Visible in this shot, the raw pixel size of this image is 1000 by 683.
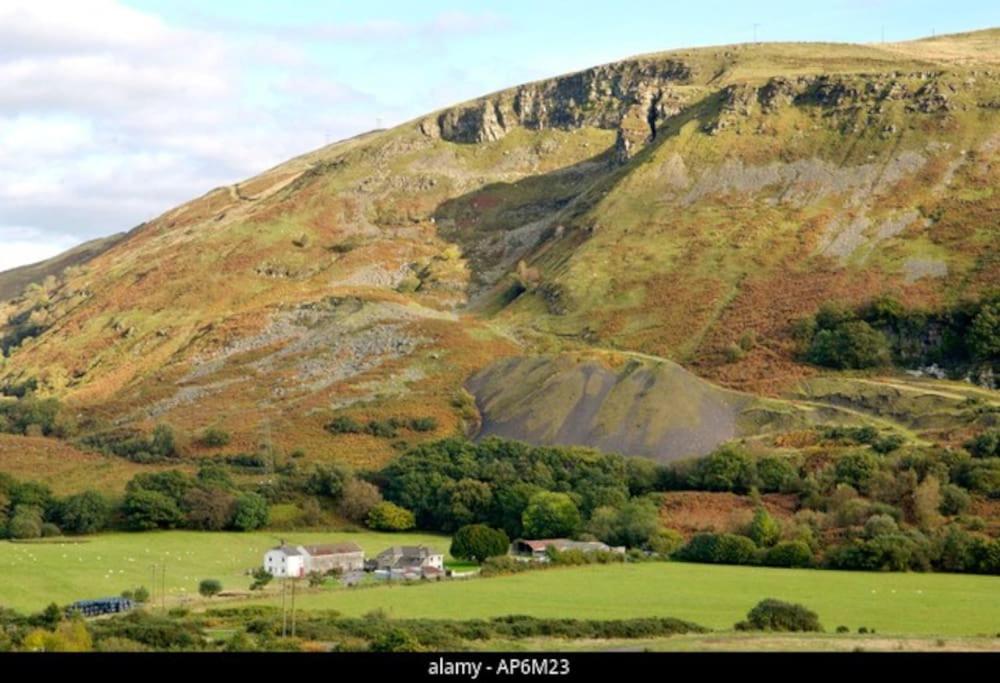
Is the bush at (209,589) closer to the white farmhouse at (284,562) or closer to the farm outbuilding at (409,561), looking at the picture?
the white farmhouse at (284,562)

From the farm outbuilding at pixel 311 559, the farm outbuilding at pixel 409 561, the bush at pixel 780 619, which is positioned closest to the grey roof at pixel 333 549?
the farm outbuilding at pixel 311 559

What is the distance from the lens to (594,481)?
10225cm

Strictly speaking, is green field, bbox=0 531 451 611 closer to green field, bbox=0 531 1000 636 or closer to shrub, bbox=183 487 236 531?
green field, bbox=0 531 1000 636

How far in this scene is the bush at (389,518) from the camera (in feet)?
328

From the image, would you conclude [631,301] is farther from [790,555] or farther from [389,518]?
[790,555]

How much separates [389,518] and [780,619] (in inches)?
1950

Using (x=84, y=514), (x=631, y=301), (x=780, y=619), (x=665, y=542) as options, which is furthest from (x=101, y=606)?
(x=631, y=301)

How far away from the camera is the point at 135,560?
8119cm

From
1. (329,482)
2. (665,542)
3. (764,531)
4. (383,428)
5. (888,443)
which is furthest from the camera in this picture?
(383,428)

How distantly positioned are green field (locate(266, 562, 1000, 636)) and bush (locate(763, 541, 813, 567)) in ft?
8.60

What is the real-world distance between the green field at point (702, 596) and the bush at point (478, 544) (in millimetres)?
8551

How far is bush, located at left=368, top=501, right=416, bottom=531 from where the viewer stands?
100 meters

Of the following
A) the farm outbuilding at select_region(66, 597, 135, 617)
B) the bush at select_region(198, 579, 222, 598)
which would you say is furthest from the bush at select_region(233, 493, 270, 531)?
the farm outbuilding at select_region(66, 597, 135, 617)


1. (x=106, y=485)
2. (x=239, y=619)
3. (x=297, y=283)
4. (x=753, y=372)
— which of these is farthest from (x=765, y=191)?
(x=239, y=619)
